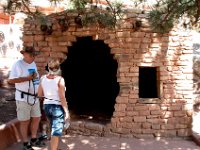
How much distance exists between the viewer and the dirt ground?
6.92m

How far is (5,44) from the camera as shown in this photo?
1231 centimetres

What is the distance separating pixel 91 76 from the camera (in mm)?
10266

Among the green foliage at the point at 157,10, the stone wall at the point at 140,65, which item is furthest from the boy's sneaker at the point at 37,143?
the green foliage at the point at 157,10

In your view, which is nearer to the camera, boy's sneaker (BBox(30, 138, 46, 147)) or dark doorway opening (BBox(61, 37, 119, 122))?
boy's sneaker (BBox(30, 138, 46, 147))

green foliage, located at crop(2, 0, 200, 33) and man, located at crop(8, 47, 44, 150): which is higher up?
green foliage, located at crop(2, 0, 200, 33)

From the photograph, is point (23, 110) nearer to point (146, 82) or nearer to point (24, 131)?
point (24, 131)

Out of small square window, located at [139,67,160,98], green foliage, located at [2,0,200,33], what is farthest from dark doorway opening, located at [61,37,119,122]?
green foliage, located at [2,0,200,33]

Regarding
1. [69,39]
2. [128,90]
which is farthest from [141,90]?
[69,39]

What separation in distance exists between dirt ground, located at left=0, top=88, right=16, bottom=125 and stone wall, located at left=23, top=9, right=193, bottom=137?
3.90 feet

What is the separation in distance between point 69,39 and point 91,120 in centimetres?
188

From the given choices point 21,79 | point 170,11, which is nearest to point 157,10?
point 170,11

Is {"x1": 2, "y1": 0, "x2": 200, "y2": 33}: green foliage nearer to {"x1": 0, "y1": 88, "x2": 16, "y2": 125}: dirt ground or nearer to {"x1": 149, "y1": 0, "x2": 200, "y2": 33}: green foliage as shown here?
{"x1": 149, "y1": 0, "x2": 200, "y2": 33}: green foliage

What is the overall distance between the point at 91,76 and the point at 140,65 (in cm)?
365

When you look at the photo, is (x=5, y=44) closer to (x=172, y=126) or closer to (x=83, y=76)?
(x=83, y=76)
